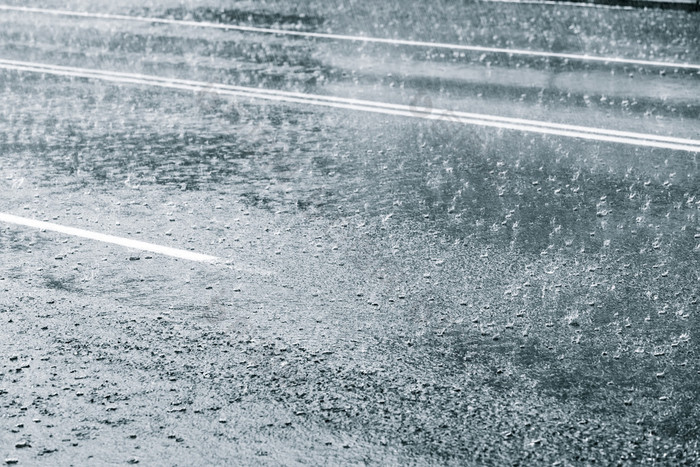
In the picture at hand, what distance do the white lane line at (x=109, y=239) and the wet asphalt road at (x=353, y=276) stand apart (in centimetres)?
9

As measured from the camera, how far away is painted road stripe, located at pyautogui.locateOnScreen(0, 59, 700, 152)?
8.78 metres

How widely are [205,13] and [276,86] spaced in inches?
200

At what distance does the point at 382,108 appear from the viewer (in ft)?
32.5

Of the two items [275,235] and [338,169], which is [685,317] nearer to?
[275,235]

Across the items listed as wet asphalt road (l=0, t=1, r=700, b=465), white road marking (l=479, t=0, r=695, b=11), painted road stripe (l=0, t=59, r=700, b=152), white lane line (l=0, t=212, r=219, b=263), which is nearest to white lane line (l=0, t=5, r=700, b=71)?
wet asphalt road (l=0, t=1, r=700, b=465)

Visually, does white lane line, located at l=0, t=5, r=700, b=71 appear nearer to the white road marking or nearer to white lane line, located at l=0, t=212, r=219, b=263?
the white road marking

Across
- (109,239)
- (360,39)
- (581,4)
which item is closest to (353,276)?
(109,239)

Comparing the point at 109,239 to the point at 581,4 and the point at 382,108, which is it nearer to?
the point at 382,108

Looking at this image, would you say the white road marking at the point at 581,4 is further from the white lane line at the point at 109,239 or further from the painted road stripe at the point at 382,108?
the white lane line at the point at 109,239

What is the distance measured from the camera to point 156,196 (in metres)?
7.57

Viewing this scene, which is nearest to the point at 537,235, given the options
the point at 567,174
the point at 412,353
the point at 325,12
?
the point at 567,174

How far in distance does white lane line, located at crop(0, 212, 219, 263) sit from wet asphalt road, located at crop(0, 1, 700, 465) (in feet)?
0.30

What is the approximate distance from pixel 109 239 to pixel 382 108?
394 centimetres

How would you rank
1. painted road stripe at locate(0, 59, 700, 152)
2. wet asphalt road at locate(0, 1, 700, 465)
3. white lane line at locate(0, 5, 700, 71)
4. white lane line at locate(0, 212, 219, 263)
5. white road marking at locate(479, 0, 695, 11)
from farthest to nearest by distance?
white road marking at locate(479, 0, 695, 11)
white lane line at locate(0, 5, 700, 71)
painted road stripe at locate(0, 59, 700, 152)
white lane line at locate(0, 212, 219, 263)
wet asphalt road at locate(0, 1, 700, 465)
